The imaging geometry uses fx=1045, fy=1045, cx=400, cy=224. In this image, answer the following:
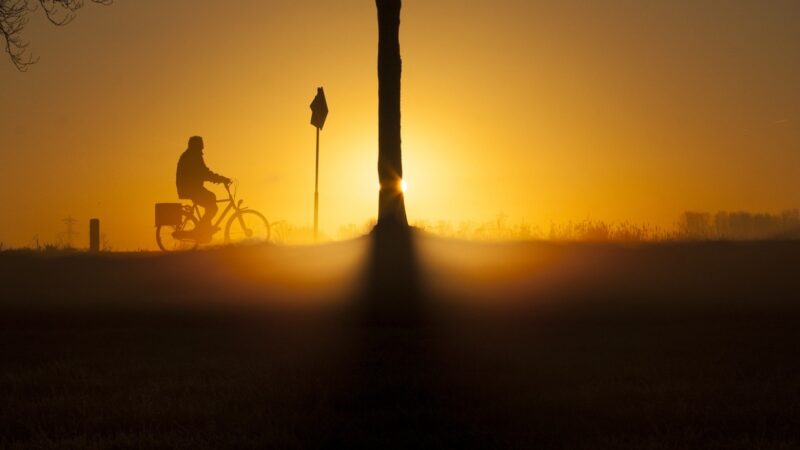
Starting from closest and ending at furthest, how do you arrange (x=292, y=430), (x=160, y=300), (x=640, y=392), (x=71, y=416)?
1. (x=292, y=430)
2. (x=71, y=416)
3. (x=640, y=392)
4. (x=160, y=300)

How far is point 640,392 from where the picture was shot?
333 inches

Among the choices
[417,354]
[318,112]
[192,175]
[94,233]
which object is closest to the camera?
[417,354]

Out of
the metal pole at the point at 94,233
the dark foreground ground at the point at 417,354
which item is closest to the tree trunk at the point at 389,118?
the dark foreground ground at the point at 417,354

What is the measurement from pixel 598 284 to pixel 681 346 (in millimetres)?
7113

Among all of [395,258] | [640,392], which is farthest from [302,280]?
[640,392]

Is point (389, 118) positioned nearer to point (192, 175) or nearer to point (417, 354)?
point (192, 175)

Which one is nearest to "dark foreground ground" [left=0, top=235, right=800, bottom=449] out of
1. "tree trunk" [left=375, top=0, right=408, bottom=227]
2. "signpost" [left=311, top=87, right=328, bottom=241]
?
"tree trunk" [left=375, top=0, right=408, bottom=227]

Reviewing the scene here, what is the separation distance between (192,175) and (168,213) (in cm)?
124

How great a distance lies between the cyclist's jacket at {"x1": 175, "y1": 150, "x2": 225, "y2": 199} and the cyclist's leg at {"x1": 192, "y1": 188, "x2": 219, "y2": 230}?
120mm

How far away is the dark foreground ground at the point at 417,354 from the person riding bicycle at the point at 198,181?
105 inches

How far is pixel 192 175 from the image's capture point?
75.7 ft

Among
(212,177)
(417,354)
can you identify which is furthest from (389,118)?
(417,354)

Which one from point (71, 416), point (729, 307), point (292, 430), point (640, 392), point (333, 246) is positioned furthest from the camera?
point (333, 246)

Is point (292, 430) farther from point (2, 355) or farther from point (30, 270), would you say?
point (30, 270)
